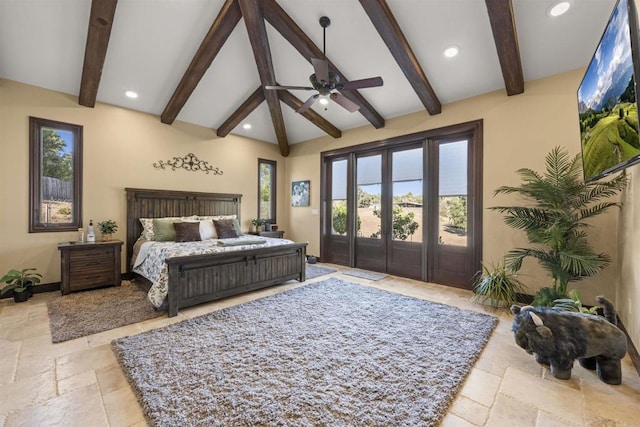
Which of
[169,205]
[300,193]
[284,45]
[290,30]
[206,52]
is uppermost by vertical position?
[284,45]

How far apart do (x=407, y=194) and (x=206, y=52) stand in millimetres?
4095

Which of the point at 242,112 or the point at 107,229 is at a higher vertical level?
the point at 242,112

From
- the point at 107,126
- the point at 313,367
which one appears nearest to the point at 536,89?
the point at 313,367

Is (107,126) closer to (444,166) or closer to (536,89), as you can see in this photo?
(444,166)

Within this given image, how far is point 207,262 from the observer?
11.6 feet

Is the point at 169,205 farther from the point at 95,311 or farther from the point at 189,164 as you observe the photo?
the point at 95,311

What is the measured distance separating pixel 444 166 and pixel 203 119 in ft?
16.0

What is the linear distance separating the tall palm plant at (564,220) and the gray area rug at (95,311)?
4.53 meters

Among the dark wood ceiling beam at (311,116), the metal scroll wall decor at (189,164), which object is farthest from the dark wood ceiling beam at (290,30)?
the metal scroll wall decor at (189,164)

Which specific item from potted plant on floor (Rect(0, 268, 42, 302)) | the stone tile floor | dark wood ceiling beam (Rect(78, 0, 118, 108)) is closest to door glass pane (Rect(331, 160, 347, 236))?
the stone tile floor

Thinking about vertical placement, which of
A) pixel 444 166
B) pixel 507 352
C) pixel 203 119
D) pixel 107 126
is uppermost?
pixel 203 119

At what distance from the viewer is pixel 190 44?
390 centimetres

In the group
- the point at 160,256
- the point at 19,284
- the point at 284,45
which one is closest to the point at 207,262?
the point at 160,256

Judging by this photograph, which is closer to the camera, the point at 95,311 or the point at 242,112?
the point at 95,311
